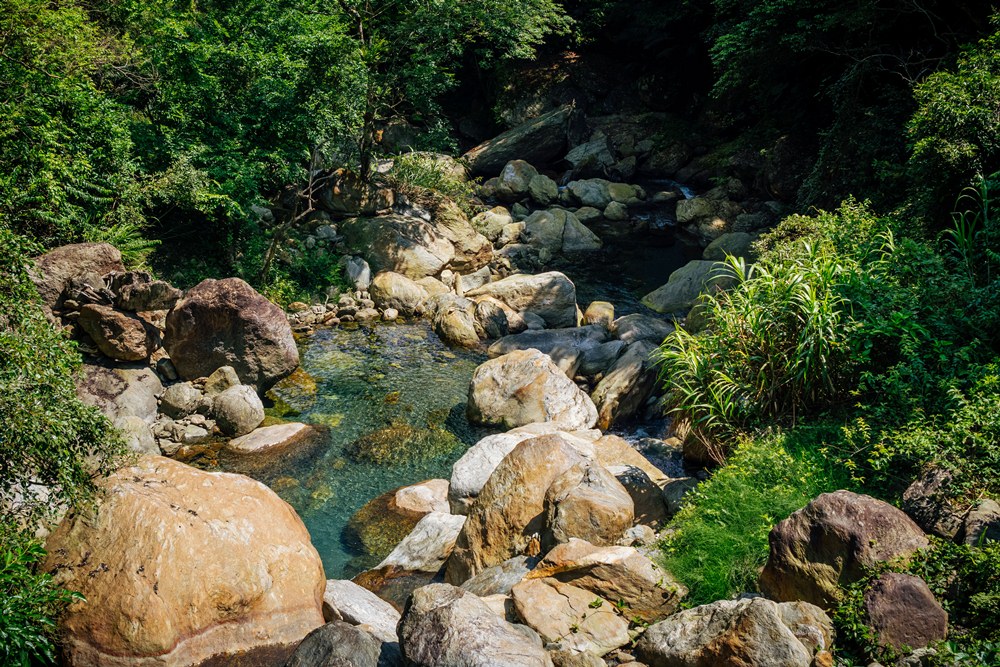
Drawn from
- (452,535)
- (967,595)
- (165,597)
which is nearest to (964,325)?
(967,595)

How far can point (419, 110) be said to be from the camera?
819 inches

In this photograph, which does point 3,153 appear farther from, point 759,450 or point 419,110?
point 759,450

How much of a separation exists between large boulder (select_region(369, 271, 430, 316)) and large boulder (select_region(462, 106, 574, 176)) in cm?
1048

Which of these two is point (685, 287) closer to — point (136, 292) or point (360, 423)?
point (360, 423)

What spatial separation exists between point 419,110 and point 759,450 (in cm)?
1631

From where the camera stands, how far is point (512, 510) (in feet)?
25.8

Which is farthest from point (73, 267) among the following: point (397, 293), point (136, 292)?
point (397, 293)

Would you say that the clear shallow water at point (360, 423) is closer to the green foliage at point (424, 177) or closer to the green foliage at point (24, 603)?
the green foliage at point (24, 603)

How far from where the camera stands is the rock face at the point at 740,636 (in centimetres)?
489

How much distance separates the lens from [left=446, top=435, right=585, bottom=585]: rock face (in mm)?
7801

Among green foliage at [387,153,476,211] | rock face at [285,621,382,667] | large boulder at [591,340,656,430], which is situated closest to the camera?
rock face at [285,621,382,667]

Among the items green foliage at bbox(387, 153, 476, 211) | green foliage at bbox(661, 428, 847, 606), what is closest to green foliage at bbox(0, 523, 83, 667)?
green foliage at bbox(661, 428, 847, 606)

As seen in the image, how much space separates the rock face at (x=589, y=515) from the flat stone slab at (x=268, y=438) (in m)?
5.72

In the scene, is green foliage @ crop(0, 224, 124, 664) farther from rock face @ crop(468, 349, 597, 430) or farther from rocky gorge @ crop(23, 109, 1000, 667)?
rock face @ crop(468, 349, 597, 430)
